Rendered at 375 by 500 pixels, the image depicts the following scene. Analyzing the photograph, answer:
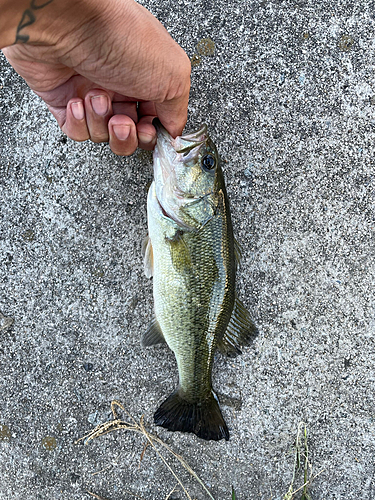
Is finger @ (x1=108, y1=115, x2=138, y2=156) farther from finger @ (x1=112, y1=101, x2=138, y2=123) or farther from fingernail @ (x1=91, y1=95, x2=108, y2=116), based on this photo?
finger @ (x1=112, y1=101, x2=138, y2=123)

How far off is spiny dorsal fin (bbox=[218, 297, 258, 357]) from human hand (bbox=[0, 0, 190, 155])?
1.18 m

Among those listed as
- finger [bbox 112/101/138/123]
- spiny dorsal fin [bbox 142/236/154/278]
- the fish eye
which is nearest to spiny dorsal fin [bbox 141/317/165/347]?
spiny dorsal fin [bbox 142/236/154/278]

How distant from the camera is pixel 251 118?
7.91 feet

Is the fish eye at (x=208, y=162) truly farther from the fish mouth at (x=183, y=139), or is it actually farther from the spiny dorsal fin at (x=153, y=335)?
the spiny dorsal fin at (x=153, y=335)

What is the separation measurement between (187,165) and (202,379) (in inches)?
51.5

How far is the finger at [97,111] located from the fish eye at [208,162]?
59 cm

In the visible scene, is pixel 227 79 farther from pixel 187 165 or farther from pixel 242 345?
pixel 242 345

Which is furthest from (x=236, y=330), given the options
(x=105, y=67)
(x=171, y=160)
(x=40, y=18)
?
(x=40, y=18)

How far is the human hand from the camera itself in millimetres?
1597

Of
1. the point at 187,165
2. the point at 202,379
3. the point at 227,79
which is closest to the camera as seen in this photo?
the point at 187,165

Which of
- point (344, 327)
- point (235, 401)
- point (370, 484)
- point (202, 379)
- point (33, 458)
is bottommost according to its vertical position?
point (33, 458)

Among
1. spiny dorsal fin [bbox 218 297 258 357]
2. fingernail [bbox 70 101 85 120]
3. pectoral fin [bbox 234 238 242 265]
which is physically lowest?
spiny dorsal fin [bbox 218 297 258 357]

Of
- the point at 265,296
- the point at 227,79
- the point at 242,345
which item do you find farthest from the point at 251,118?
the point at 242,345

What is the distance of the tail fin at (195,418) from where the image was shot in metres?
2.26
